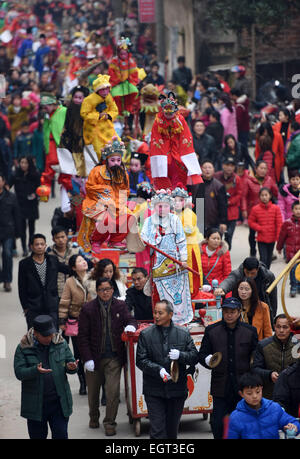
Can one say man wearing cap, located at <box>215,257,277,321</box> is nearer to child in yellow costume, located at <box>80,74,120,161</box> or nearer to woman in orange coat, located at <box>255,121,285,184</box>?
child in yellow costume, located at <box>80,74,120,161</box>

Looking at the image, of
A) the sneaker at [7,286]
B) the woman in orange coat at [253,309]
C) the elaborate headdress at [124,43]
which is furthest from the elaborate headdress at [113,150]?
the elaborate headdress at [124,43]

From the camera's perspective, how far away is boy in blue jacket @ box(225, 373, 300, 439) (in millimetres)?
8141

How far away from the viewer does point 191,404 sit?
35.6 feet

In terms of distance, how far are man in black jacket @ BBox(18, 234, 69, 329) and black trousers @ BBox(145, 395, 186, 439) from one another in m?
2.64

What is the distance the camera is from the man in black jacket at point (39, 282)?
40.2 ft

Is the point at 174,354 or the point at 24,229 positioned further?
the point at 24,229

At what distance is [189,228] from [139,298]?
A: 1.21 meters

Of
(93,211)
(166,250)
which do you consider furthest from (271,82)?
(166,250)

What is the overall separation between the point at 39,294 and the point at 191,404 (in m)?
2.25

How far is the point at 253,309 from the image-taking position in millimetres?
10688

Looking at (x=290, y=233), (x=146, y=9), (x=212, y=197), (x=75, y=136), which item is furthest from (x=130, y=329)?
(x=146, y=9)

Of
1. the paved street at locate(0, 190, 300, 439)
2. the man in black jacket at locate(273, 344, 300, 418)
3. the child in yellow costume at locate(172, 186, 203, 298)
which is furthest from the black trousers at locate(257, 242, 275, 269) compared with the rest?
the man in black jacket at locate(273, 344, 300, 418)

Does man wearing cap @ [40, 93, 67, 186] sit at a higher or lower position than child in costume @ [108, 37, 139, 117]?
lower

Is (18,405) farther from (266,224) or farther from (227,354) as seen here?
(266,224)
